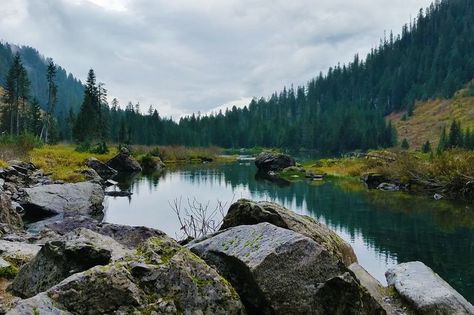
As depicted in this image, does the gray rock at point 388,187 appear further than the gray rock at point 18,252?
Yes

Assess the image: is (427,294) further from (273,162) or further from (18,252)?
(273,162)

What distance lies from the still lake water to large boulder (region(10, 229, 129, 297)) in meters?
14.7

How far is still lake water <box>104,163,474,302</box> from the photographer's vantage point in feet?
79.9

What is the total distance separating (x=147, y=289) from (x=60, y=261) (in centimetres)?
259

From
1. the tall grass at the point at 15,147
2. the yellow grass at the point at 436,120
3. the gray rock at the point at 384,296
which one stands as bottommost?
the gray rock at the point at 384,296

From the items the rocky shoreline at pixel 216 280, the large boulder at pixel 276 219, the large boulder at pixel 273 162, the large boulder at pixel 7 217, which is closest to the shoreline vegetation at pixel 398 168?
the large boulder at pixel 273 162

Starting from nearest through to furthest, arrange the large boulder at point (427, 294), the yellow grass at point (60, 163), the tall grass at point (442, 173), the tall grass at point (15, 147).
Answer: the large boulder at point (427, 294)
the yellow grass at point (60, 163)
the tall grass at point (442, 173)
the tall grass at point (15, 147)

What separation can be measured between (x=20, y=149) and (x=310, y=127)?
5860 inches

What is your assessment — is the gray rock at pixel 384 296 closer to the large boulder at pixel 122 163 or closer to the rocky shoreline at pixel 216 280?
the rocky shoreline at pixel 216 280

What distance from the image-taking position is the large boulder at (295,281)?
29.1 ft

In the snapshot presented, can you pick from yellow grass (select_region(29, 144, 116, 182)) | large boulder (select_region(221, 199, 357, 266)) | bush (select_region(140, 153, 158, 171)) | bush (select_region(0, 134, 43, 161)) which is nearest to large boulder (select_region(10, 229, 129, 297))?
large boulder (select_region(221, 199, 357, 266))

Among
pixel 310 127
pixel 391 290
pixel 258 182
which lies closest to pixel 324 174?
pixel 258 182

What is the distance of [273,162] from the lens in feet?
283

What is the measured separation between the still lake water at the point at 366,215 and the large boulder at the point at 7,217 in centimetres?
897
